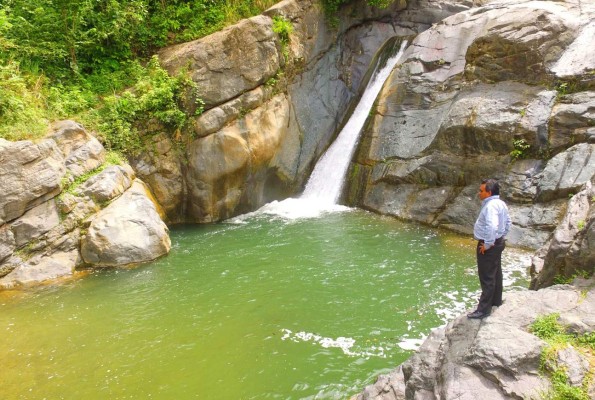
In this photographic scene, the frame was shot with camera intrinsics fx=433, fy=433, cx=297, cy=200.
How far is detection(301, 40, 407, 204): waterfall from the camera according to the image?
590 inches

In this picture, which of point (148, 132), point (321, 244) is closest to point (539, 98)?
point (321, 244)

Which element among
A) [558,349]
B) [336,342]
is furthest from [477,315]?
[336,342]

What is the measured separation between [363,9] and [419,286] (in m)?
13.4

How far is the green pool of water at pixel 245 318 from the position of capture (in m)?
5.94

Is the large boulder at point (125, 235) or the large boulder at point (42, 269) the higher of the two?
the large boulder at point (125, 235)

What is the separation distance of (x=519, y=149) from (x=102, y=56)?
12.6 meters

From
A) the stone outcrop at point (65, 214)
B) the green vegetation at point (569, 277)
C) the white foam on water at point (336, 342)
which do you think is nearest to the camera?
the green vegetation at point (569, 277)

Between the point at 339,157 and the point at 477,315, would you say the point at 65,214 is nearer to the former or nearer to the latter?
the point at 339,157

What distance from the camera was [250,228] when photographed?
500 inches

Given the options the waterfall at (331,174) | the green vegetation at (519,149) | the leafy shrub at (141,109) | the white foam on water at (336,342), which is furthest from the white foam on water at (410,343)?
the leafy shrub at (141,109)

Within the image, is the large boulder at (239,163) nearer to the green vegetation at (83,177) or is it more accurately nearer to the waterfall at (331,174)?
the waterfall at (331,174)

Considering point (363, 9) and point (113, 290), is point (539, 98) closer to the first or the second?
Result: point (363, 9)

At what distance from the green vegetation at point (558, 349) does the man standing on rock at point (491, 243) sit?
23.7 inches

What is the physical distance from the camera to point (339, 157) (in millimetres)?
15477
